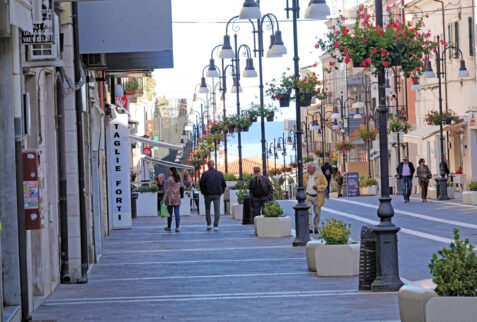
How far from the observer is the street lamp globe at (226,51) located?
1315 inches

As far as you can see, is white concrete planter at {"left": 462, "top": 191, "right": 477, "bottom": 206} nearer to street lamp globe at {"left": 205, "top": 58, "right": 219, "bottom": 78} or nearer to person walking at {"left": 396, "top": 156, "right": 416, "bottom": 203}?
person walking at {"left": 396, "top": 156, "right": 416, "bottom": 203}

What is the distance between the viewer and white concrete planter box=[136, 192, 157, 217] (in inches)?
1606

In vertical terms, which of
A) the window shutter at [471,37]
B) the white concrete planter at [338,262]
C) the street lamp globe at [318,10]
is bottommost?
the white concrete planter at [338,262]

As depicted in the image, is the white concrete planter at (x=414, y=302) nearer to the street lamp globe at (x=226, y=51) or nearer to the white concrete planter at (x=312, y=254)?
the white concrete planter at (x=312, y=254)

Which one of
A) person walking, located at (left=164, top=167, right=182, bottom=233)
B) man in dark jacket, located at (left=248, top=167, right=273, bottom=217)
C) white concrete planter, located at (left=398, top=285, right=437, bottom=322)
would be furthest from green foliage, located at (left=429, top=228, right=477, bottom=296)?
person walking, located at (left=164, top=167, right=182, bottom=233)

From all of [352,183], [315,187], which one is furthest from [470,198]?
[352,183]

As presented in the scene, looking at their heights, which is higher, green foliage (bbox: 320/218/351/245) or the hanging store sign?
the hanging store sign

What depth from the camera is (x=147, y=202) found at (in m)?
40.9

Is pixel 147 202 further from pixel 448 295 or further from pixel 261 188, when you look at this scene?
pixel 448 295

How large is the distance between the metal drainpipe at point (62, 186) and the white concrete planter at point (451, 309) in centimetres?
847

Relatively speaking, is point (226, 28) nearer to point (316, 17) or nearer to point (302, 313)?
point (316, 17)

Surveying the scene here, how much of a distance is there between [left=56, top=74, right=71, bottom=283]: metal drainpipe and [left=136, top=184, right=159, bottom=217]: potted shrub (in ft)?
75.8

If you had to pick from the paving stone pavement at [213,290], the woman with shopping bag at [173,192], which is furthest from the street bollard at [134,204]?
the paving stone pavement at [213,290]

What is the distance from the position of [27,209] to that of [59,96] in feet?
16.9
